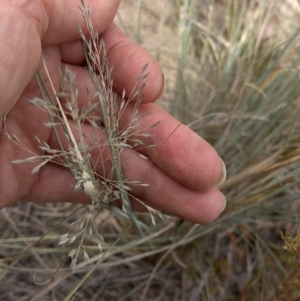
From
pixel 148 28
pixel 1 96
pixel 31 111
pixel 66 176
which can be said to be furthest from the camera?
pixel 148 28

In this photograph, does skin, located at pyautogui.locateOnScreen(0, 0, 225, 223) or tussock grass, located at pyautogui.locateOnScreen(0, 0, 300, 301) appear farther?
tussock grass, located at pyautogui.locateOnScreen(0, 0, 300, 301)

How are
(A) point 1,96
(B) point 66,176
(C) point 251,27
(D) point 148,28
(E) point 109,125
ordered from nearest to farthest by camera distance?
(E) point 109,125, (A) point 1,96, (B) point 66,176, (C) point 251,27, (D) point 148,28

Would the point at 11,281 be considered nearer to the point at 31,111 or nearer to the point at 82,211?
the point at 82,211

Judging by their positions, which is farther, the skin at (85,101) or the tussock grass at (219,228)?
the tussock grass at (219,228)

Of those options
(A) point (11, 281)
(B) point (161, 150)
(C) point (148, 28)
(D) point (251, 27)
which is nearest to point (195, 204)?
(B) point (161, 150)

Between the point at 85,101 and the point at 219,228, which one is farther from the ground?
the point at 85,101

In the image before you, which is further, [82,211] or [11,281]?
[82,211]

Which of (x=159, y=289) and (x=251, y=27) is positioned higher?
(x=251, y=27)

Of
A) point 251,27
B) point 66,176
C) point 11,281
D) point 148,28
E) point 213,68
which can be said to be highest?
point 251,27
